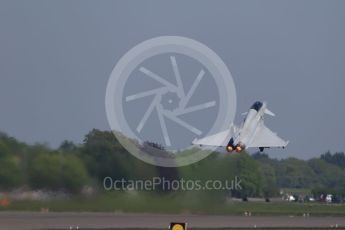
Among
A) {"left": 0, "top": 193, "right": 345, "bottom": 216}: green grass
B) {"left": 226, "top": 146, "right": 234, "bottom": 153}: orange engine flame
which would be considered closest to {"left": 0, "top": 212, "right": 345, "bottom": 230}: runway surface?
{"left": 0, "top": 193, "right": 345, "bottom": 216}: green grass

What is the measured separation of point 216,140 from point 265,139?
3.23 meters

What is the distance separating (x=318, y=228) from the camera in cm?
5538

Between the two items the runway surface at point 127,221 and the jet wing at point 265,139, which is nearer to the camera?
the runway surface at point 127,221

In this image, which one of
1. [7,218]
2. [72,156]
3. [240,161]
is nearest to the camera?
[7,218]

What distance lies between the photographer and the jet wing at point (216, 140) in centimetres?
A: 6188

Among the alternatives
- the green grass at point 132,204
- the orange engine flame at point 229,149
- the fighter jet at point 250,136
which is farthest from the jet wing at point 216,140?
the green grass at point 132,204

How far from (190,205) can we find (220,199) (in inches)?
80.6

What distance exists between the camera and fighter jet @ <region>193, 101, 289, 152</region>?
2322 inches

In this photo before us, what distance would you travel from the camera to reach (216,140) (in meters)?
62.5

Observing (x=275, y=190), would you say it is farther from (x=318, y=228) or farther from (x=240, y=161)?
(x=318, y=228)

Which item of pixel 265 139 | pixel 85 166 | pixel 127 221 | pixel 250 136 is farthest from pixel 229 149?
pixel 85 166

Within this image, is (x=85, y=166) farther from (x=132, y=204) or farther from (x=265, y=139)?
(x=265, y=139)

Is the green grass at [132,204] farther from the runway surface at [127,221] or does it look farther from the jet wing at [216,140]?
the jet wing at [216,140]

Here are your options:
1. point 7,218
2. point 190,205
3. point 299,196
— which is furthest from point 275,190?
point 7,218
